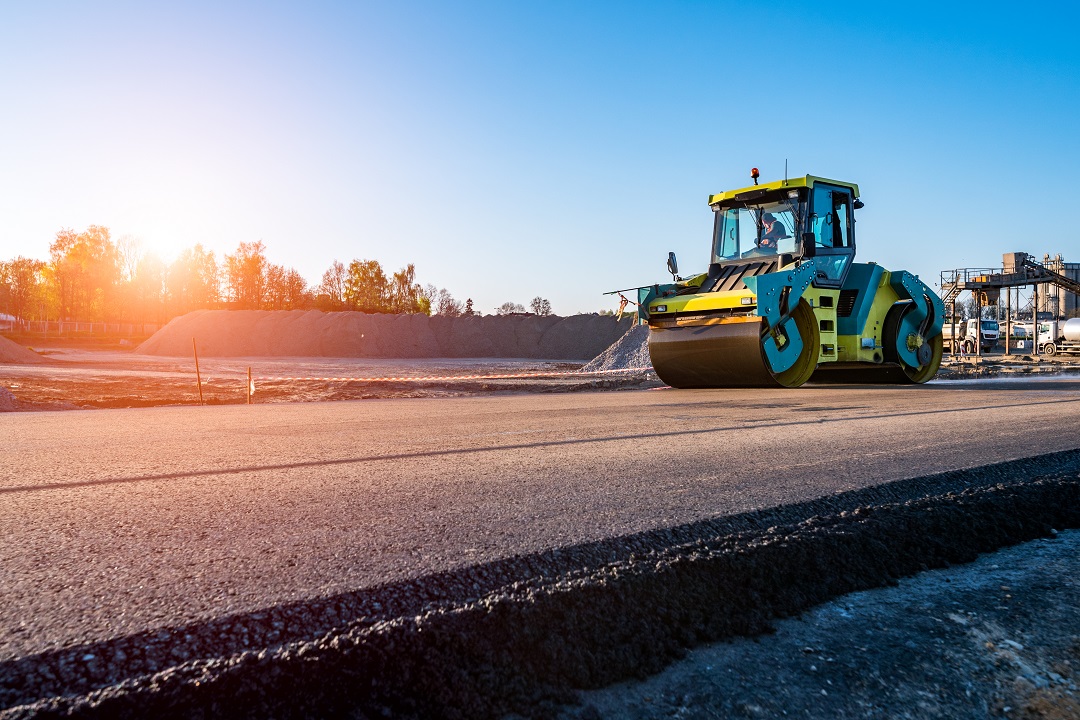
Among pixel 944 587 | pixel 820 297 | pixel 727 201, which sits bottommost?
pixel 944 587

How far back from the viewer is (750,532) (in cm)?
283

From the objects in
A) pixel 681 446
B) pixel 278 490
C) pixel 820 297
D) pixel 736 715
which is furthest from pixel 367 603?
pixel 820 297

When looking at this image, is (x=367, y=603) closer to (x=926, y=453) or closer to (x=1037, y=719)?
(x=1037, y=719)

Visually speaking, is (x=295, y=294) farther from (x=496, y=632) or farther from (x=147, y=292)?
(x=496, y=632)

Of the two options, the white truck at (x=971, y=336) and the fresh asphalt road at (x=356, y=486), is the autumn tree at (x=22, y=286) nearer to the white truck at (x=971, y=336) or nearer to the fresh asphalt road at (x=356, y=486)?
the white truck at (x=971, y=336)

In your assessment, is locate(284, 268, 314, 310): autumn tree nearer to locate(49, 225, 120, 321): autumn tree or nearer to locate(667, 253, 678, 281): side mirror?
locate(49, 225, 120, 321): autumn tree

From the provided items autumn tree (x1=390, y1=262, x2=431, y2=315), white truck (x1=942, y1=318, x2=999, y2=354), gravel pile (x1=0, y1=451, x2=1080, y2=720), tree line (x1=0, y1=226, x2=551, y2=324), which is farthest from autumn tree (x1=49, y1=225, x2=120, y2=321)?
gravel pile (x1=0, y1=451, x2=1080, y2=720)

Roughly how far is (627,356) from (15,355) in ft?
74.4

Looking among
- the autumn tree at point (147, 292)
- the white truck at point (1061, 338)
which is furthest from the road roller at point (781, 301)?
the autumn tree at point (147, 292)

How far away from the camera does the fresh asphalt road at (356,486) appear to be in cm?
221

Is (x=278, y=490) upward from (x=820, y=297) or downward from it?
downward

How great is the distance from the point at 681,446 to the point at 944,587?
2731 mm

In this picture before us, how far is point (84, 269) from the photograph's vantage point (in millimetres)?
61188

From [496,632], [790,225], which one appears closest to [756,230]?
[790,225]
